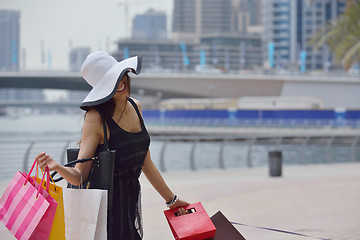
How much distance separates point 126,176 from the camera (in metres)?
3.71

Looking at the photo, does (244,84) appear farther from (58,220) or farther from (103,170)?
(58,220)

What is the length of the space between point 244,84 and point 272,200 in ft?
223

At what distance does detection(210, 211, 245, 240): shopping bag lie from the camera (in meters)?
3.80

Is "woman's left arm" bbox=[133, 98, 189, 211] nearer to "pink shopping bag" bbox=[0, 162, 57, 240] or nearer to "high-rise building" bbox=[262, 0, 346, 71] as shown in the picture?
"pink shopping bag" bbox=[0, 162, 57, 240]

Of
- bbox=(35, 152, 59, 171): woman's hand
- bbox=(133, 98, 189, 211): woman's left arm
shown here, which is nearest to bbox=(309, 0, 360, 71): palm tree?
bbox=(133, 98, 189, 211): woman's left arm

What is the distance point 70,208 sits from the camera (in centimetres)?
347

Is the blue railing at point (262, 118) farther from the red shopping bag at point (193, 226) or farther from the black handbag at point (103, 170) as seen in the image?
the black handbag at point (103, 170)

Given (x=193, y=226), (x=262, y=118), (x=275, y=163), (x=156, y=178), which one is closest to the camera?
(x=193, y=226)

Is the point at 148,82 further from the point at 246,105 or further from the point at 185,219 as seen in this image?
the point at 185,219

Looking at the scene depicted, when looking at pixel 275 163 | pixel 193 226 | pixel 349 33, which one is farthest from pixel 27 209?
pixel 349 33

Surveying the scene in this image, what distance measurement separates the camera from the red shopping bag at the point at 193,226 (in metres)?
3.64

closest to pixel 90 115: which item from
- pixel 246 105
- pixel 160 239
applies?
pixel 160 239

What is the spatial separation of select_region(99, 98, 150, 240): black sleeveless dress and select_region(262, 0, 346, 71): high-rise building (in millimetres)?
171998

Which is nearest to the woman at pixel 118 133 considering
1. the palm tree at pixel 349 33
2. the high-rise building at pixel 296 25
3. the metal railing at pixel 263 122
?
the palm tree at pixel 349 33
